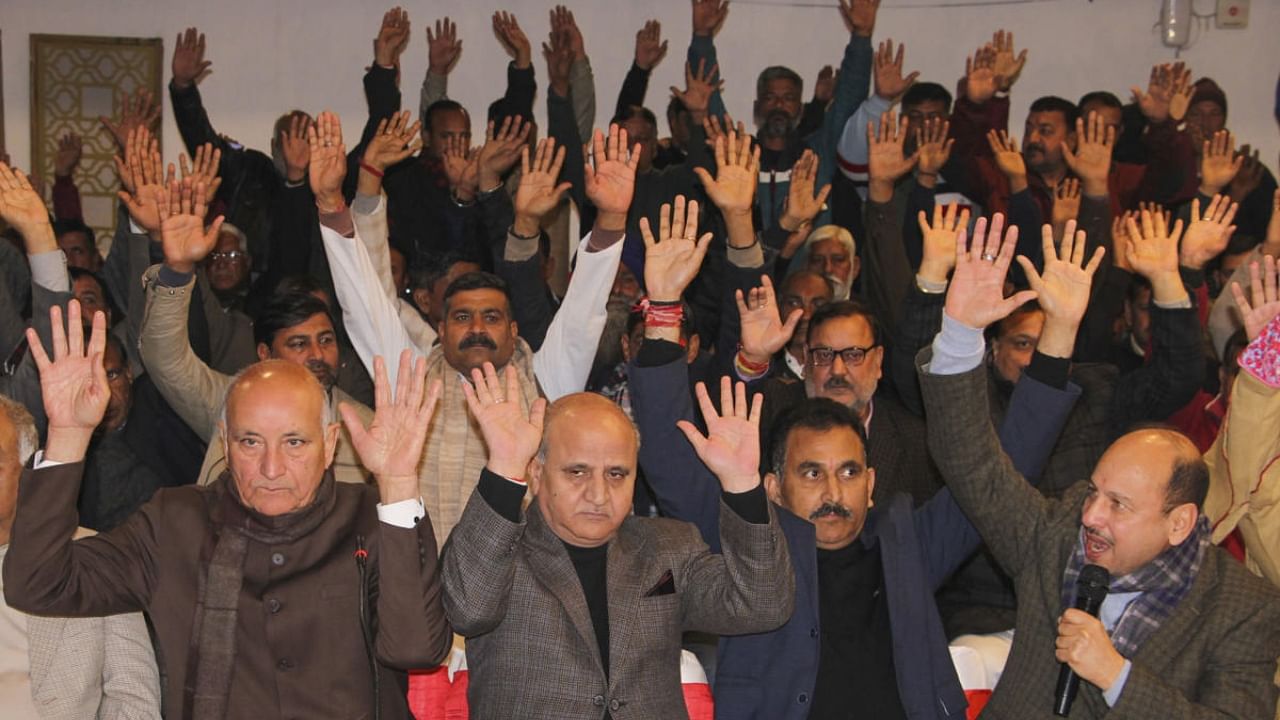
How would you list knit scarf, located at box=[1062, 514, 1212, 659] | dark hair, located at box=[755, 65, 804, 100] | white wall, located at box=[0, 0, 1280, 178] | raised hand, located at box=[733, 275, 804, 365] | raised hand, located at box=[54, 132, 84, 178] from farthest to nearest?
white wall, located at box=[0, 0, 1280, 178] < raised hand, located at box=[54, 132, 84, 178] < dark hair, located at box=[755, 65, 804, 100] < raised hand, located at box=[733, 275, 804, 365] < knit scarf, located at box=[1062, 514, 1212, 659]

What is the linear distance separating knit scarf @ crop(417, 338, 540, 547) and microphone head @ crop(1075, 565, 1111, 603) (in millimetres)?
1659

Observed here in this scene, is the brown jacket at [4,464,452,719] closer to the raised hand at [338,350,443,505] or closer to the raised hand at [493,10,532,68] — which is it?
the raised hand at [338,350,443,505]

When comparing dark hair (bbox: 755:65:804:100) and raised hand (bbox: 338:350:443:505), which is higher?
dark hair (bbox: 755:65:804:100)

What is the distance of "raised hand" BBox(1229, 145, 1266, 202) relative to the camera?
6.86 m

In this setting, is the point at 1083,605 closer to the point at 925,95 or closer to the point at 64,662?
the point at 64,662

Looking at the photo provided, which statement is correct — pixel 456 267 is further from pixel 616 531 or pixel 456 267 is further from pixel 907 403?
pixel 616 531

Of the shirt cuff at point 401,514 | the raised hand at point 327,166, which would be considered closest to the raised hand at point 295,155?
the raised hand at point 327,166

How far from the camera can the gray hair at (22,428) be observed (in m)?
3.18

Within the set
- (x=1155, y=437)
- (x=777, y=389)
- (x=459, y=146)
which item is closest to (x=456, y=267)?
(x=459, y=146)

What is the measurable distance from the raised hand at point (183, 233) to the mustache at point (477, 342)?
2.55 ft

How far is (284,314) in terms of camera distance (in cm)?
441

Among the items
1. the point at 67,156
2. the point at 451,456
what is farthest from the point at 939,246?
the point at 67,156

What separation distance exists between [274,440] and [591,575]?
76 centimetres

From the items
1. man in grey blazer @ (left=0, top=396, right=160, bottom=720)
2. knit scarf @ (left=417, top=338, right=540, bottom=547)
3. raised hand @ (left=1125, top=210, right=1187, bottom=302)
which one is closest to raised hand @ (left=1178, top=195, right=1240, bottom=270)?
raised hand @ (left=1125, top=210, right=1187, bottom=302)
